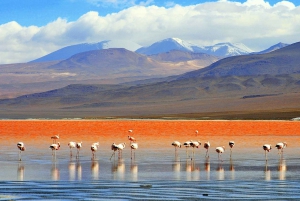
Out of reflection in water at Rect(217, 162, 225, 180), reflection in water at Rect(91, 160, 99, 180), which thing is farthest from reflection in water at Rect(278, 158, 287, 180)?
reflection in water at Rect(91, 160, 99, 180)

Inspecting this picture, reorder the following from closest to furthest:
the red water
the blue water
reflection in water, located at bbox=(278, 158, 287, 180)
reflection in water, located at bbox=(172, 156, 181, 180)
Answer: the blue water < reflection in water, located at bbox=(278, 158, 287, 180) < reflection in water, located at bbox=(172, 156, 181, 180) < the red water

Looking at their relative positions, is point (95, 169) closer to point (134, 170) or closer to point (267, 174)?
point (134, 170)

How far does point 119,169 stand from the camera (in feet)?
64.9

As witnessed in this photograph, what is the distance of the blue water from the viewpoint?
550 inches

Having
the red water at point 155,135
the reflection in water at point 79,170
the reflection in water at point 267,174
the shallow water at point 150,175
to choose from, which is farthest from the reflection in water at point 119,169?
the red water at point 155,135

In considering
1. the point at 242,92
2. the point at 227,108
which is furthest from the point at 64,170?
the point at 242,92

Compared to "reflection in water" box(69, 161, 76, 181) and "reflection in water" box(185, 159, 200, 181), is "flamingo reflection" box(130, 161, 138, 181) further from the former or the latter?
"reflection in water" box(69, 161, 76, 181)

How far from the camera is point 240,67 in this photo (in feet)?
632

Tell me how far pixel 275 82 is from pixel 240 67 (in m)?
45.8

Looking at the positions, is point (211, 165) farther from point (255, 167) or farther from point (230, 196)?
point (230, 196)

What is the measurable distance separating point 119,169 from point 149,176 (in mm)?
2266

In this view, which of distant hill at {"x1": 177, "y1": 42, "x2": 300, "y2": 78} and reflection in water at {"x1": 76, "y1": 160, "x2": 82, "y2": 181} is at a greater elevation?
distant hill at {"x1": 177, "y1": 42, "x2": 300, "y2": 78}

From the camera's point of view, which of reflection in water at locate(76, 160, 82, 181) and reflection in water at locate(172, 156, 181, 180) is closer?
reflection in water at locate(76, 160, 82, 181)

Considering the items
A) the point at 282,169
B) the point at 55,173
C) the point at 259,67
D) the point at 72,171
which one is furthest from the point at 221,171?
the point at 259,67
